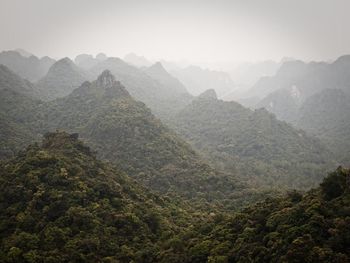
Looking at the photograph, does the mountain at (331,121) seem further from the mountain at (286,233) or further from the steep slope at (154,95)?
the mountain at (286,233)

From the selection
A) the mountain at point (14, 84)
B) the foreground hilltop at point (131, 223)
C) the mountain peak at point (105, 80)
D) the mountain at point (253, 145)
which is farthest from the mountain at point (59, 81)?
the foreground hilltop at point (131, 223)

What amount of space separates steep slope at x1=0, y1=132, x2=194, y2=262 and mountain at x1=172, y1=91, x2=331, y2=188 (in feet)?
159

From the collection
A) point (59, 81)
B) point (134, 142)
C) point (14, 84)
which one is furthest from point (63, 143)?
point (59, 81)

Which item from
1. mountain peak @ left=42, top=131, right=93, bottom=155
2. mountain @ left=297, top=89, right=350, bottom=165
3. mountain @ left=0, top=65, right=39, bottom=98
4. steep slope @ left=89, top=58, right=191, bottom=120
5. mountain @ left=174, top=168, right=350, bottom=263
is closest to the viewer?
mountain @ left=174, top=168, right=350, bottom=263

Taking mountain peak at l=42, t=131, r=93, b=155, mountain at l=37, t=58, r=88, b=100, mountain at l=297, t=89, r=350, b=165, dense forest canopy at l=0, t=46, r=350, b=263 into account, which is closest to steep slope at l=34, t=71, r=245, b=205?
dense forest canopy at l=0, t=46, r=350, b=263

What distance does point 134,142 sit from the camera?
8181cm

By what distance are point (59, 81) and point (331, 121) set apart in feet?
382

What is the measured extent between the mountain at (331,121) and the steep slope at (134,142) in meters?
64.3

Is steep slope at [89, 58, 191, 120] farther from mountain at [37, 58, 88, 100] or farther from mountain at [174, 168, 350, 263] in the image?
mountain at [174, 168, 350, 263]

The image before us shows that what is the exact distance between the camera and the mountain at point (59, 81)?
486ft

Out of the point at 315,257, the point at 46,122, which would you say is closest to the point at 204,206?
the point at 315,257

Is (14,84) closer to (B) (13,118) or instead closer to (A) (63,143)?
(B) (13,118)

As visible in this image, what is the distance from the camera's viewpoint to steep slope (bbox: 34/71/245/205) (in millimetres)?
70812

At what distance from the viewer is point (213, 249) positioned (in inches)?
1309
